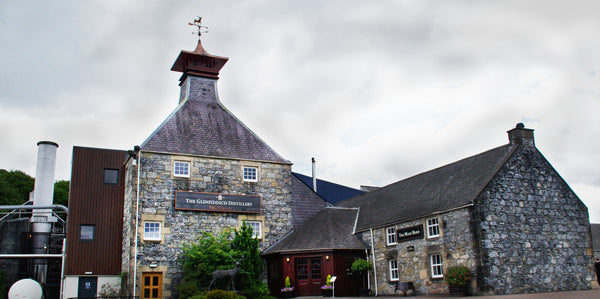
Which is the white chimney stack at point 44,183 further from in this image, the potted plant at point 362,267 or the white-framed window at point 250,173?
the potted plant at point 362,267

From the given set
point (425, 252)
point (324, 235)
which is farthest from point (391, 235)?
point (324, 235)

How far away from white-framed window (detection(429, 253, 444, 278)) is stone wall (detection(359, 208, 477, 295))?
0.48 feet

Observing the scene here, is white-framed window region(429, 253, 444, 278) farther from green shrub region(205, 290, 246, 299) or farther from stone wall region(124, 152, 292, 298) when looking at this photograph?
stone wall region(124, 152, 292, 298)

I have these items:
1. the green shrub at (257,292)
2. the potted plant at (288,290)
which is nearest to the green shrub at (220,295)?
the green shrub at (257,292)

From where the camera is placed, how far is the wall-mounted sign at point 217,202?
2670 cm

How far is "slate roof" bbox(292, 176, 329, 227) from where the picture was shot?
29.6m

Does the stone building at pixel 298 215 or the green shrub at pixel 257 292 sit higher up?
the stone building at pixel 298 215

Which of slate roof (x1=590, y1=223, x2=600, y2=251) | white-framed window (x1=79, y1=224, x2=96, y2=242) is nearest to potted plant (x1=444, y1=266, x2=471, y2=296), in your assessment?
white-framed window (x1=79, y1=224, x2=96, y2=242)

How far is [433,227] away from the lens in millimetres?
23109

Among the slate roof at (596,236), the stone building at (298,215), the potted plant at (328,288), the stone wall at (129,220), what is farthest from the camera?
the slate roof at (596,236)

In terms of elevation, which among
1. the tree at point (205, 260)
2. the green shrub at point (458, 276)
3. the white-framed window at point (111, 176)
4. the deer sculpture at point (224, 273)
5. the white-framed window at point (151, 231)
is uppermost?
the white-framed window at point (111, 176)

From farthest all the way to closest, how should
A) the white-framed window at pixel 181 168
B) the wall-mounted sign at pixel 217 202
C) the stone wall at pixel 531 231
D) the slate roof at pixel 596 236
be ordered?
the slate roof at pixel 596 236
the white-framed window at pixel 181 168
the wall-mounted sign at pixel 217 202
the stone wall at pixel 531 231

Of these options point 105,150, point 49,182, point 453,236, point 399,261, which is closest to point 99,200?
point 105,150

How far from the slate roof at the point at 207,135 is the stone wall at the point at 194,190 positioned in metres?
0.50
